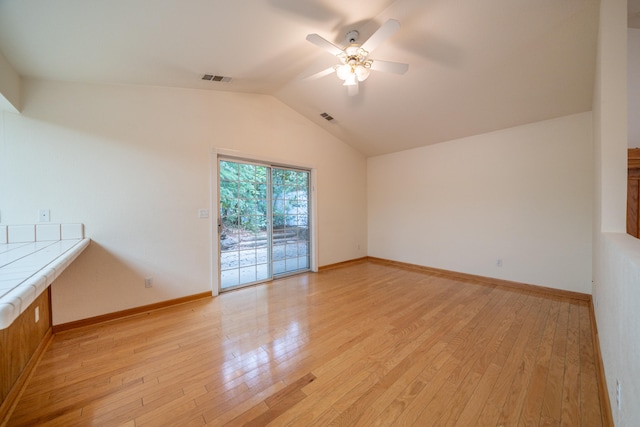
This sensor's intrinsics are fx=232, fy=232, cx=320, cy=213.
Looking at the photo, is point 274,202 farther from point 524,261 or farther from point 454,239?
point 524,261

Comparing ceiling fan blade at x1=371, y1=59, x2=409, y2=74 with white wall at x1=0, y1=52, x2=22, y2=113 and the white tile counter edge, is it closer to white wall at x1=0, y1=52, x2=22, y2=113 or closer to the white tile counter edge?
the white tile counter edge

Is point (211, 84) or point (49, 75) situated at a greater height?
point (211, 84)

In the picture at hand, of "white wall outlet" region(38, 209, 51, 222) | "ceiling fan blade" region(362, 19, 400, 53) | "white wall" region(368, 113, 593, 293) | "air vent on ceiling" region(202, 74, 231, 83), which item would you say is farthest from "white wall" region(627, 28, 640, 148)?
"white wall outlet" region(38, 209, 51, 222)

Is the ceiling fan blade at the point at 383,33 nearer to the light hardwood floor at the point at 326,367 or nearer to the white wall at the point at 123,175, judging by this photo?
the white wall at the point at 123,175

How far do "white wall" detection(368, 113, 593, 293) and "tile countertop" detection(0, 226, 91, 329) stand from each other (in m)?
4.76

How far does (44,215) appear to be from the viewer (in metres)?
2.19

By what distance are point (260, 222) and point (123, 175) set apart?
179 cm

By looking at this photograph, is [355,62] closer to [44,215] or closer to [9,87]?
[9,87]

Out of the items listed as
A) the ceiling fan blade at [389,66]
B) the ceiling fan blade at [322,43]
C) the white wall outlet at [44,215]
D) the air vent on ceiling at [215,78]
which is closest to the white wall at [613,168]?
the ceiling fan blade at [389,66]

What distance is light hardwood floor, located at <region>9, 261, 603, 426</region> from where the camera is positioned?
53.5 inches

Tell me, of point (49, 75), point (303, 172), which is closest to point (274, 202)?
point (303, 172)

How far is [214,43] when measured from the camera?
6.97ft

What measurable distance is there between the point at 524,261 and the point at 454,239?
38.3 inches

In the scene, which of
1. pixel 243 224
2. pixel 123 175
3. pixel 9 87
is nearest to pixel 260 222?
pixel 243 224
